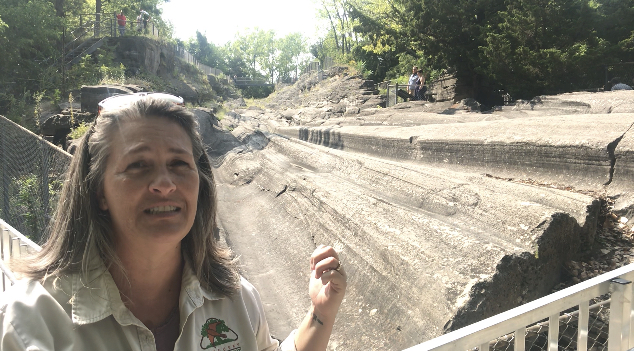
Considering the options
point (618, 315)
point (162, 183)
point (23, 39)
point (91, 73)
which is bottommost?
point (618, 315)

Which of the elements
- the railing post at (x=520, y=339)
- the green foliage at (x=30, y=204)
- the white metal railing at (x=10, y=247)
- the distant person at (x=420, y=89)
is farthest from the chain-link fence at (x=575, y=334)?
the distant person at (x=420, y=89)

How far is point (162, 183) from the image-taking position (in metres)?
1.21

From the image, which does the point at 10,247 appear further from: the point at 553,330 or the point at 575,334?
the point at 575,334

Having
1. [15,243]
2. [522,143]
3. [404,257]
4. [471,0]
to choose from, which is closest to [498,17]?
[471,0]

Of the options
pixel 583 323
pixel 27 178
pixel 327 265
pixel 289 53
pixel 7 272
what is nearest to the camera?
pixel 327 265

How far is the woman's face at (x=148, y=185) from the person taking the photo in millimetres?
1205

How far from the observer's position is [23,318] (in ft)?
3.32

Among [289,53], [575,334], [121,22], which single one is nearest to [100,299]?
[575,334]

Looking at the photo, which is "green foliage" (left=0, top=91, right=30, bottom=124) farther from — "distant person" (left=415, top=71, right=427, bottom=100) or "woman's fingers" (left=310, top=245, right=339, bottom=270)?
"woman's fingers" (left=310, top=245, right=339, bottom=270)

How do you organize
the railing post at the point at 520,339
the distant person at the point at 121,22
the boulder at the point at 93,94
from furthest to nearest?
the distant person at the point at 121,22 → the boulder at the point at 93,94 → the railing post at the point at 520,339

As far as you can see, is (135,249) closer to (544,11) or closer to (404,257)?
(404,257)

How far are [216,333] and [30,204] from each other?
190 inches

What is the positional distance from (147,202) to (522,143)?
5.22m

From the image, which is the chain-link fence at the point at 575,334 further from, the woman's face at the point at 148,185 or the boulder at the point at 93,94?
the boulder at the point at 93,94
